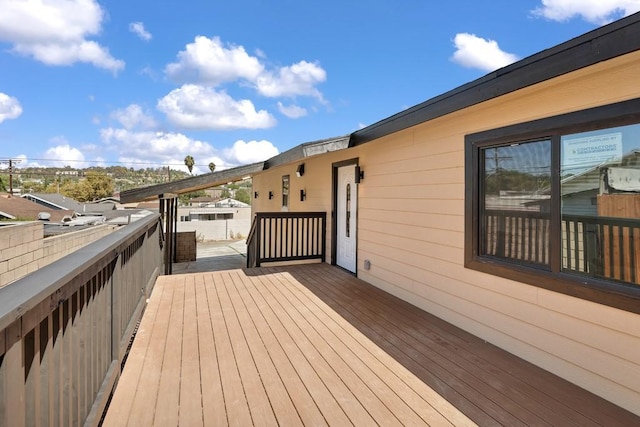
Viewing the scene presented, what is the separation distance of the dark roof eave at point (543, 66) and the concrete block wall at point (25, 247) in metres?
4.38

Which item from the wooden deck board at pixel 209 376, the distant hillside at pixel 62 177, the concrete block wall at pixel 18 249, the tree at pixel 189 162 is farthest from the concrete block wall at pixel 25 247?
the tree at pixel 189 162

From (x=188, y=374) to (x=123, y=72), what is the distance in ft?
118

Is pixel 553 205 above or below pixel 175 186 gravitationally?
below

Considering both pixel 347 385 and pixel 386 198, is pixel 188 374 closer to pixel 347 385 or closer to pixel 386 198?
pixel 347 385

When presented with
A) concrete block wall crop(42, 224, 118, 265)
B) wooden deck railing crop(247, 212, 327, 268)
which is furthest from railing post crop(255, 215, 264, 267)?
concrete block wall crop(42, 224, 118, 265)

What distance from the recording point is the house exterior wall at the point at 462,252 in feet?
6.81

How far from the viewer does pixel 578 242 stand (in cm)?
230

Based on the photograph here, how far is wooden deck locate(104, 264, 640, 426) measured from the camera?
1900mm

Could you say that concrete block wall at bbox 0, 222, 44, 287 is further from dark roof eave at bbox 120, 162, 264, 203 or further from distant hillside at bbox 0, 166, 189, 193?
distant hillside at bbox 0, 166, 189, 193

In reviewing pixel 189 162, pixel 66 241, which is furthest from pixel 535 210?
pixel 189 162

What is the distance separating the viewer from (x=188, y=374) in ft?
7.63

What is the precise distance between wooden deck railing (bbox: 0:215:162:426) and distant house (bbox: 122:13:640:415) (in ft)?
8.96

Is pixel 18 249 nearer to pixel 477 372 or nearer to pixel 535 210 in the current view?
pixel 477 372

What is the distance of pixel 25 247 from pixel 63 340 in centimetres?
553
